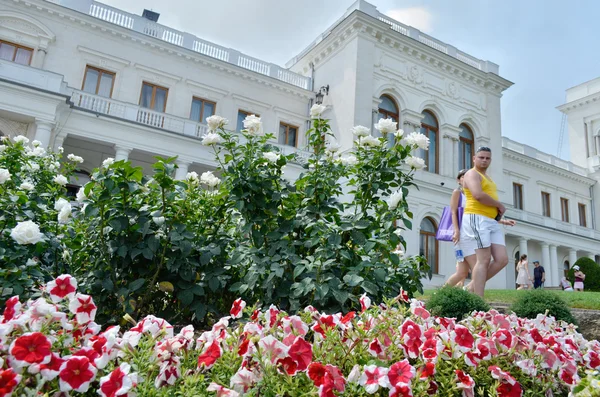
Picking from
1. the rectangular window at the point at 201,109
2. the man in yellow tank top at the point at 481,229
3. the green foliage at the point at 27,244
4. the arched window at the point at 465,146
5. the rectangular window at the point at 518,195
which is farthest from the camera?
the rectangular window at the point at 518,195

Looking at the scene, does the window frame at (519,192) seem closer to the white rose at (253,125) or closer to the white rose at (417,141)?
the white rose at (417,141)

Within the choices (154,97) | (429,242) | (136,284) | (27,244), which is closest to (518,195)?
(429,242)

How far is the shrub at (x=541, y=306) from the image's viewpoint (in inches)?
124

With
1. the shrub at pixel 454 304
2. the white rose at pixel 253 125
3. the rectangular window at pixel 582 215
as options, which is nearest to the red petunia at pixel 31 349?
the white rose at pixel 253 125

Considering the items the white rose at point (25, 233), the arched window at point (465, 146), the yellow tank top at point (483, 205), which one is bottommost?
the white rose at point (25, 233)

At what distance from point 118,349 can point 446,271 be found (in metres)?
17.9

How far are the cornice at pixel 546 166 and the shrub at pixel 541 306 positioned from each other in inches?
964

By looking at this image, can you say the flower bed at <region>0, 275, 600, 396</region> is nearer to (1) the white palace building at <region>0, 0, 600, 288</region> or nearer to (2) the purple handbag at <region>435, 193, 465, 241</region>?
(2) the purple handbag at <region>435, 193, 465, 241</region>

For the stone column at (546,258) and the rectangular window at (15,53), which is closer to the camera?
the rectangular window at (15,53)

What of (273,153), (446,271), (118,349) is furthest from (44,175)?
(446,271)

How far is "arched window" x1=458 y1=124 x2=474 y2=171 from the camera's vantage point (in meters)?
20.2

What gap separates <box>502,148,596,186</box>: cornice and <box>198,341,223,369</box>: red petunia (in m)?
27.1

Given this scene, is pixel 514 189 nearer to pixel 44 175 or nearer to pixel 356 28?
pixel 356 28

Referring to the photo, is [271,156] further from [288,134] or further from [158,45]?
[288,134]
